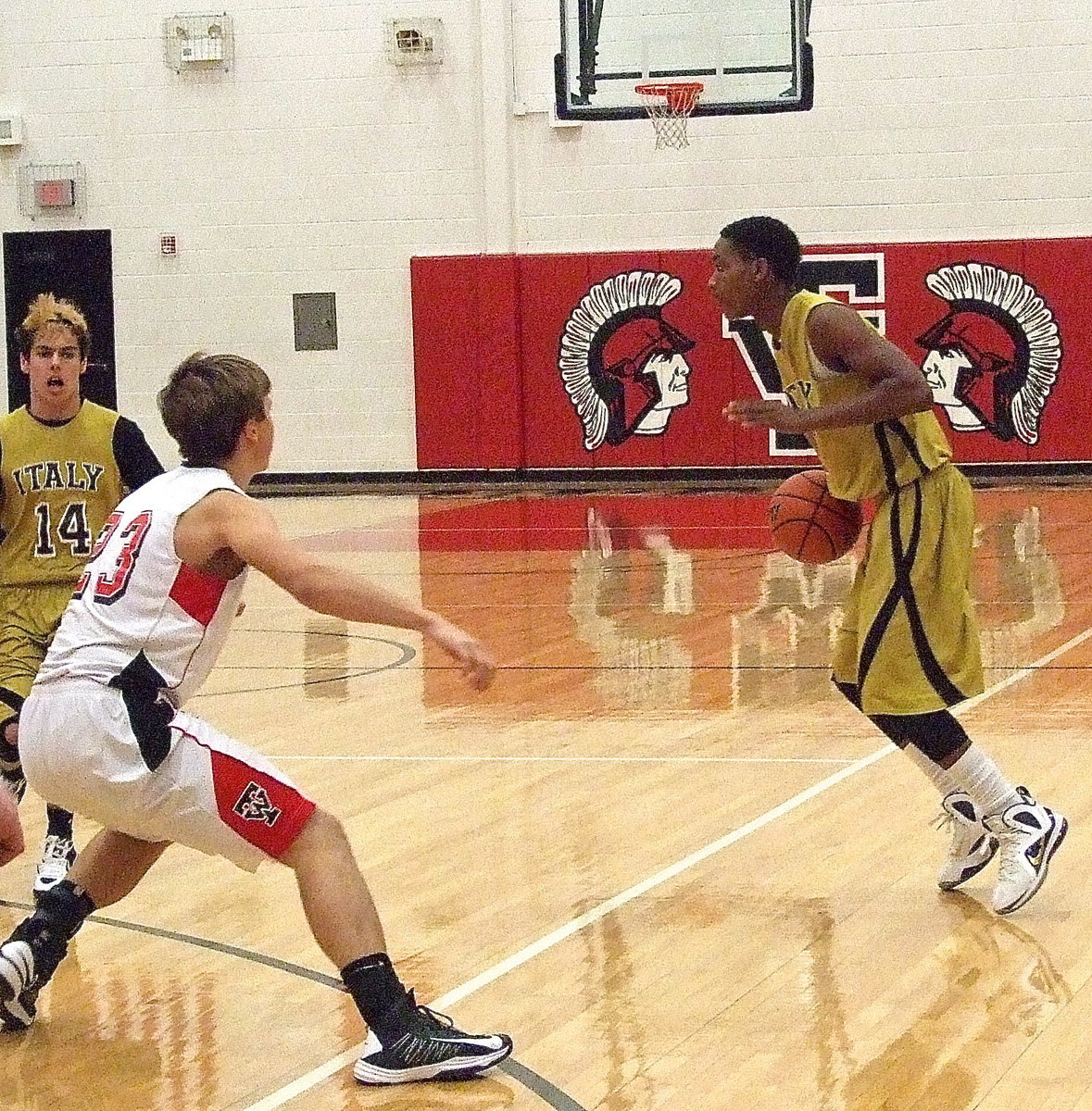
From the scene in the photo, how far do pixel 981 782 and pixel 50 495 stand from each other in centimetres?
241

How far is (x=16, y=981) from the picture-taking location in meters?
3.87

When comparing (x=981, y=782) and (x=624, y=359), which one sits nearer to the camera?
(x=981, y=782)

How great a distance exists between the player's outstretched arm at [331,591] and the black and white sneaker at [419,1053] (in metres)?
0.64

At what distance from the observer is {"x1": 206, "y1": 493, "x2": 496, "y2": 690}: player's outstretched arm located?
3357mm

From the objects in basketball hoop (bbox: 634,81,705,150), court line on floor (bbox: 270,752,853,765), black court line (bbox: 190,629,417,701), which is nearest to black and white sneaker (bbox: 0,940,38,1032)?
court line on floor (bbox: 270,752,853,765)

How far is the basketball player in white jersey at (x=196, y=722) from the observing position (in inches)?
142

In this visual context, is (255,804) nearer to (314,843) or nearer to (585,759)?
(314,843)

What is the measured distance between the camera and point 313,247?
1838cm

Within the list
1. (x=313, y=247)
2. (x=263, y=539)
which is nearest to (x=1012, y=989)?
(x=263, y=539)

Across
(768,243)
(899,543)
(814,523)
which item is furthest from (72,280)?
(899,543)

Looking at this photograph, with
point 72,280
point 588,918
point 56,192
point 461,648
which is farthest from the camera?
point 72,280

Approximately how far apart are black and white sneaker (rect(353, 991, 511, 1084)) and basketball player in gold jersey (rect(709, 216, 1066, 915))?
5.12 ft

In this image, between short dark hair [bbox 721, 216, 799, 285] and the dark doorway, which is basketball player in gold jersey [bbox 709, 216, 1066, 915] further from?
the dark doorway

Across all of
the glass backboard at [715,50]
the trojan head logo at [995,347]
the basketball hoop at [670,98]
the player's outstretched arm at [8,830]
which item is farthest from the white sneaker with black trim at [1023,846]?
the trojan head logo at [995,347]
